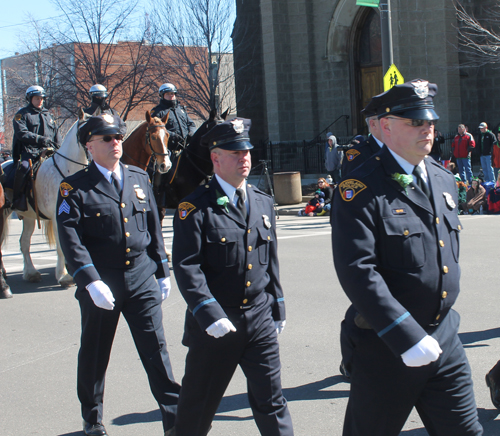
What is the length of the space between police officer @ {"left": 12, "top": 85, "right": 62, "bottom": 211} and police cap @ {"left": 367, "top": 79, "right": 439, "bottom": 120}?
7.55m

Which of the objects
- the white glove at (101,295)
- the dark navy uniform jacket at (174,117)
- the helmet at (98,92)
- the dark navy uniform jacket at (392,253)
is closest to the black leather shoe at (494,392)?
the dark navy uniform jacket at (392,253)

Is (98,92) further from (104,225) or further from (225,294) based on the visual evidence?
(225,294)

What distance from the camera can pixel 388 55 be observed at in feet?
44.1

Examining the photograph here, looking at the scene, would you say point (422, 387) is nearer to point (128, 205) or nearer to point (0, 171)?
point (128, 205)

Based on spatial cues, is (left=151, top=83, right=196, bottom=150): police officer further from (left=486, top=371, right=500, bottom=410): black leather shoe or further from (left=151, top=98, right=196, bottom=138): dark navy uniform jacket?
(left=486, top=371, right=500, bottom=410): black leather shoe

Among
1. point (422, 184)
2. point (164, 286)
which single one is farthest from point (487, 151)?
point (422, 184)

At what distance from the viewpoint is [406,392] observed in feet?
9.37

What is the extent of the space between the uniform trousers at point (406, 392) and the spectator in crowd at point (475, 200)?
14.0 meters

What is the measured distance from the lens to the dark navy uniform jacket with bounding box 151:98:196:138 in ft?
35.8

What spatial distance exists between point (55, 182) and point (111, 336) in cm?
510

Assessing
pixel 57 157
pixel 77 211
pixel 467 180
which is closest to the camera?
pixel 77 211

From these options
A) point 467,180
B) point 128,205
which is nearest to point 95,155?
point 128,205

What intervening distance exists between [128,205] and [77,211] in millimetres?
365

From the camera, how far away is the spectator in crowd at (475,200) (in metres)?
16.1
